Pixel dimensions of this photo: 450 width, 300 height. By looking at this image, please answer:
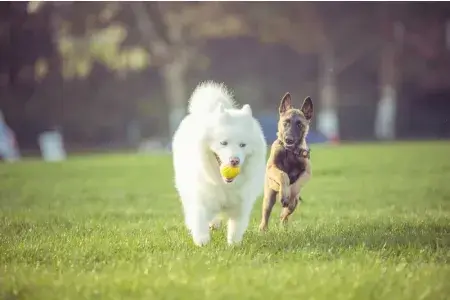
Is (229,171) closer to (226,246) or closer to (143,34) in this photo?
(226,246)

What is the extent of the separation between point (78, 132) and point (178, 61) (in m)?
1.85

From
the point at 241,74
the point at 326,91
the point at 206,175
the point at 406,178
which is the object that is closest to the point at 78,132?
the point at 241,74

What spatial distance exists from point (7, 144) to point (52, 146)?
1.25 metres

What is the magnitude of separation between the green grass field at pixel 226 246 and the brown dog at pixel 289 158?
0.86ft

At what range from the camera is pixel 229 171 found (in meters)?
3.69

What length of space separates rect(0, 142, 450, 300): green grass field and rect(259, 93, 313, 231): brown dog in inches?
10.3

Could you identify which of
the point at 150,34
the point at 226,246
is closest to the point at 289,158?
the point at 226,246

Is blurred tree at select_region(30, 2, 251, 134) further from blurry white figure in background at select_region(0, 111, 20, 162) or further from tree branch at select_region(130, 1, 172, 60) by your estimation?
blurry white figure in background at select_region(0, 111, 20, 162)

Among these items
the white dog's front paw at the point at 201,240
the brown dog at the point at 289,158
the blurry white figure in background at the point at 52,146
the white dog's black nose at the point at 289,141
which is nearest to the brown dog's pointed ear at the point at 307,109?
the brown dog at the point at 289,158

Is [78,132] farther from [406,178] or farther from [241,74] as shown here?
[406,178]

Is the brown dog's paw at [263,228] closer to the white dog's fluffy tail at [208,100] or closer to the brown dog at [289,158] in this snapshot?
the brown dog at [289,158]

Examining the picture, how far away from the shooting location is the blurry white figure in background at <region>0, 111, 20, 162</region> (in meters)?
7.16

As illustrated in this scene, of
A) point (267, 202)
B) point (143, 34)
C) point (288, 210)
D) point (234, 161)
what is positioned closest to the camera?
point (234, 161)

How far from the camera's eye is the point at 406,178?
7.43 metres
